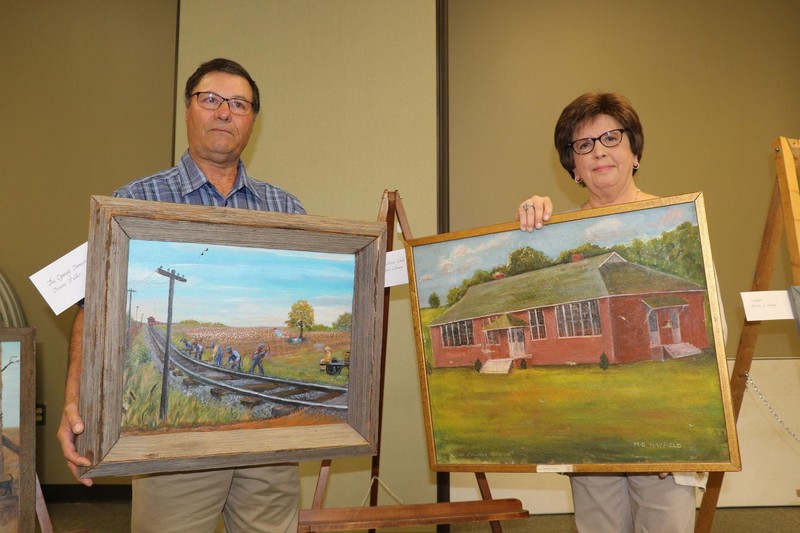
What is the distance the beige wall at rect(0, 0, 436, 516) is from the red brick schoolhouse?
150 centimetres

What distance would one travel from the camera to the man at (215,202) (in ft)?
4.79

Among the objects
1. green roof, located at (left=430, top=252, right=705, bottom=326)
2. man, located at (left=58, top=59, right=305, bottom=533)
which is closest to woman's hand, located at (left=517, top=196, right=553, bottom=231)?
green roof, located at (left=430, top=252, right=705, bottom=326)

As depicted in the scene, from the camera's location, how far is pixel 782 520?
3104 millimetres

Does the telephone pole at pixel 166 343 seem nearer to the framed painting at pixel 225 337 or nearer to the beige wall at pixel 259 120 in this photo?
the framed painting at pixel 225 337

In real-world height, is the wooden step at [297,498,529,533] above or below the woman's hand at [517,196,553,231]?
below

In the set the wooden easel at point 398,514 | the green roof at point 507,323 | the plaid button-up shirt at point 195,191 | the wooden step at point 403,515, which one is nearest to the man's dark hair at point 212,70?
the plaid button-up shirt at point 195,191

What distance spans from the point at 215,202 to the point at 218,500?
2.64 feet

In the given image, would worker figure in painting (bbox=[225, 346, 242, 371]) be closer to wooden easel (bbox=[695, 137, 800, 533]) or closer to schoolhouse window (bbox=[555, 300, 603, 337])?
schoolhouse window (bbox=[555, 300, 603, 337])

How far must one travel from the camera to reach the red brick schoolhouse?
147cm

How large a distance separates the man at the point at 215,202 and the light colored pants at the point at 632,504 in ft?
2.69

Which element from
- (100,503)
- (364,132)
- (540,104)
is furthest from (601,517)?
(100,503)

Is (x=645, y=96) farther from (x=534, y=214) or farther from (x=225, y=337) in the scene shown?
(x=225, y=337)

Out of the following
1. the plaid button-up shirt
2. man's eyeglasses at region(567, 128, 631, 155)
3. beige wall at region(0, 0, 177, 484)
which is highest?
beige wall at region(0, 0, 177, 484)

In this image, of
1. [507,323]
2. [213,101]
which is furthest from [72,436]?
[507,323]
